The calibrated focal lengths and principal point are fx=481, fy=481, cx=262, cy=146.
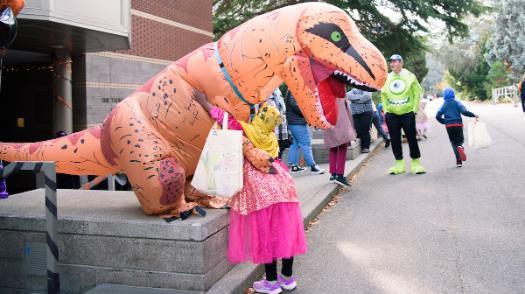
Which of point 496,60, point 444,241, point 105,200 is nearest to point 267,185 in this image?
A: point 105,200

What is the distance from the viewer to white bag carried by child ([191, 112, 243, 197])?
3146 mm

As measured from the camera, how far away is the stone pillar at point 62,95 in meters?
9.98

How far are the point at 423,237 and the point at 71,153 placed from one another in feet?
11.3

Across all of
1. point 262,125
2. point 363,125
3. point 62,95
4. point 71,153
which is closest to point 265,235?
point 262,125

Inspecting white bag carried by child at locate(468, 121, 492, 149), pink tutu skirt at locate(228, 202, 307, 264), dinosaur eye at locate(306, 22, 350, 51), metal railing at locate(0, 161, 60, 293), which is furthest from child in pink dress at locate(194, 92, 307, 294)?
white bag carried by child at locate(468, 121, 492, 149)

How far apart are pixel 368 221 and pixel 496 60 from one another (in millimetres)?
47209

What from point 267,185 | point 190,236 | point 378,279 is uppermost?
point 267,185

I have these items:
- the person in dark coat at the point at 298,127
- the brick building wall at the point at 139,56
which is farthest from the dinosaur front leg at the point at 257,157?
the brick building wall at the point at 139,56

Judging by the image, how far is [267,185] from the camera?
3.35 meters

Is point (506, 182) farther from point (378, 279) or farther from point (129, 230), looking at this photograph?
point (129, 230)

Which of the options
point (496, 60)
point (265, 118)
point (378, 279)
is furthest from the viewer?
point (496, 60)

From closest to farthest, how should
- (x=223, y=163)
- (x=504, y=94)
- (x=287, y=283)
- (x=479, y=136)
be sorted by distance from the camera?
(x=223, y=163)
(x=287, y=283)
(x=479, y=136)
(x=504, y=94)

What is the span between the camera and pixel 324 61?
3250 millimetres

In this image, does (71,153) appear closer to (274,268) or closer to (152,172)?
(152,172)
